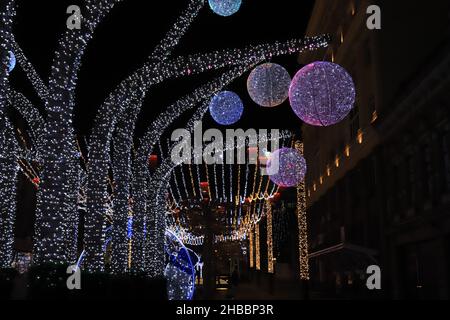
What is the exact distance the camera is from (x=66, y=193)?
10.5 metres

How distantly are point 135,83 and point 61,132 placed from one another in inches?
112

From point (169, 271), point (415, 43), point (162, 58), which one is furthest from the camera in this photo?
point (415, 43)

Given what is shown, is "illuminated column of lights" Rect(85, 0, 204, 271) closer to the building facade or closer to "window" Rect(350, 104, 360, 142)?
the building facade

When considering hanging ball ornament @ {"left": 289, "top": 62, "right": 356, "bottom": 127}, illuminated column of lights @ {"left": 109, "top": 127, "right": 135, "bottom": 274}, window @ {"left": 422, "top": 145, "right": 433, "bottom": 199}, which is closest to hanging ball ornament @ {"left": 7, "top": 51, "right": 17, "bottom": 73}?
illuminated column of lights @ {"left": 109, "top": 127, "right": 135, "bottom": 274}

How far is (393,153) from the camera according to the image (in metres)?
23.7

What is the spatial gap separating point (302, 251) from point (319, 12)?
61.3 feet

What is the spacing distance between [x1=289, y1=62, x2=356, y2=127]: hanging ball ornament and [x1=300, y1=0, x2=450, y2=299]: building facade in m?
6.35

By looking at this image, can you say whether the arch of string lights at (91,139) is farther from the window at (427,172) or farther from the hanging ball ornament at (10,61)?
the window at (427,172)

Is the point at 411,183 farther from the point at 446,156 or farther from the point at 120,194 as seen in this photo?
the point at 120,194

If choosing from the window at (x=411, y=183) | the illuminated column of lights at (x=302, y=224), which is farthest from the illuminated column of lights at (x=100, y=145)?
the illuminated column of lights at (x=302, y=224)

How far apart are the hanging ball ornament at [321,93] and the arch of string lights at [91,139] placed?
4.18ft

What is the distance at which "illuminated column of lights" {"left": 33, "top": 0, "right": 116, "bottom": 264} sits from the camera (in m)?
10.2
